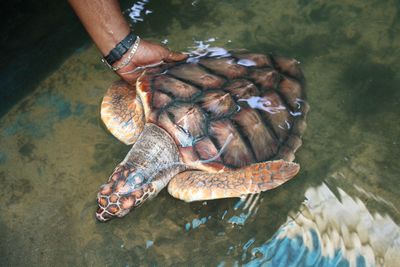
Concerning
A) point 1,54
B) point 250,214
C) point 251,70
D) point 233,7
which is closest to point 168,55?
point 251,70

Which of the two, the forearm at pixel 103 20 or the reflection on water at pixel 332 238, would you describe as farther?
the forearm at pixel 103 20

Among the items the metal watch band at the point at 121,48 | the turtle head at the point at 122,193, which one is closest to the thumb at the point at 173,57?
the metal watch band at the point at 121,48

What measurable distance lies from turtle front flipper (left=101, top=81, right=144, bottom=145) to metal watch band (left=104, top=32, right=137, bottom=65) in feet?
0.99

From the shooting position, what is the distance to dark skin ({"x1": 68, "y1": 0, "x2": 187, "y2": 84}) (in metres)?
2.76

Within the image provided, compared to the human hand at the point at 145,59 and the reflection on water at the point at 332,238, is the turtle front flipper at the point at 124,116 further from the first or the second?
the reflection on water at the point at 332,238

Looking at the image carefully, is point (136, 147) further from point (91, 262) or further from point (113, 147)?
point (91, 262)

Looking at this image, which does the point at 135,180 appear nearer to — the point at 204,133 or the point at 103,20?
the point at 204,133

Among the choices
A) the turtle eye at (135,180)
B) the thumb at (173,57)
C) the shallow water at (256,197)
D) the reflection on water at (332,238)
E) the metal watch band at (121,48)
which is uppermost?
the metal watch band at (121,48)

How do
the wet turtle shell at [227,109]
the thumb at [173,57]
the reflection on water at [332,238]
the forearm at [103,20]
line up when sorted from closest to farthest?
the reflection on water at [332,238] < the wet turtle shell at [227,109] < the forearm at [103,20] < the thumb at [173,57]

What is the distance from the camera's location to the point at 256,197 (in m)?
2.71

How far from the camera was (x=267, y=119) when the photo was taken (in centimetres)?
279

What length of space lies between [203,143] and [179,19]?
5.02 ft

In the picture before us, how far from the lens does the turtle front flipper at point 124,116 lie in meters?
2.96

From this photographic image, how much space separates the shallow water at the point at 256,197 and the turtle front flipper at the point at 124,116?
0.31 feet
